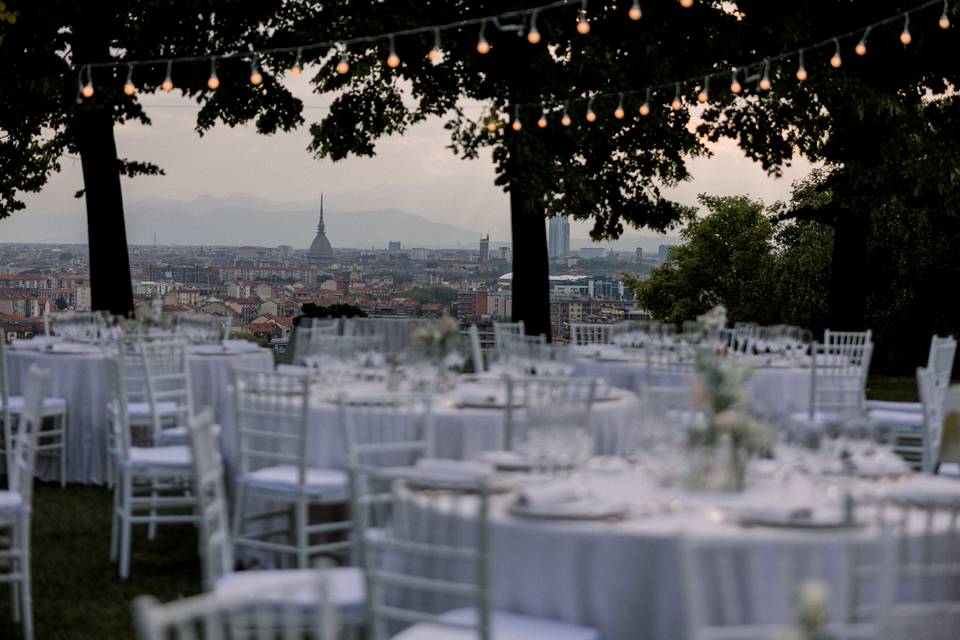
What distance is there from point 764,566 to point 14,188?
56.1ft

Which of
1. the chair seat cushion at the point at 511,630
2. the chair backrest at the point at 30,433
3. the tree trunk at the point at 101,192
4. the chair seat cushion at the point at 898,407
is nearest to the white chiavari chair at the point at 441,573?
the chair seat cushion at the point at 511,630

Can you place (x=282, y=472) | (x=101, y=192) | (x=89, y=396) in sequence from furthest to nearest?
(x=101, y=192)
(x=89, y=396)
(x=282, y=472)

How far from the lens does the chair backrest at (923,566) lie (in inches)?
124

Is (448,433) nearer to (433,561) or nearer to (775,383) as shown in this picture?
(433,561)

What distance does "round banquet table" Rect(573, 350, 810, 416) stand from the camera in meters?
9.97

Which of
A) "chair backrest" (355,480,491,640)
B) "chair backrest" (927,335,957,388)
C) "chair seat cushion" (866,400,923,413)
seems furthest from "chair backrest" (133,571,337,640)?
"chair seat cushion" (866,400,923,413)

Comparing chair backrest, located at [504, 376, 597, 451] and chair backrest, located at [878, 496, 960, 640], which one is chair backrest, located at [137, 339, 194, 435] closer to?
chair backrest, located at [504, 376, 597, 451]

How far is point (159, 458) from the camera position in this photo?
282 inches

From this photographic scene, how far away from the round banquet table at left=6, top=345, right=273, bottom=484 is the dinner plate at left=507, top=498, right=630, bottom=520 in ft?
20.3

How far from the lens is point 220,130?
59.0ft

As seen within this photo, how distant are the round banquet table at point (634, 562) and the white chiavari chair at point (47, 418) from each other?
5.78 metres

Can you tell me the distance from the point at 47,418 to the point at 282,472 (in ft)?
14.9

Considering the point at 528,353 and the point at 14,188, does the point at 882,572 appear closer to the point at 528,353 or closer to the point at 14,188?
the point at 528,353

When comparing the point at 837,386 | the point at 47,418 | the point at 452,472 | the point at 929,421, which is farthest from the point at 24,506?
the point at 837,386
